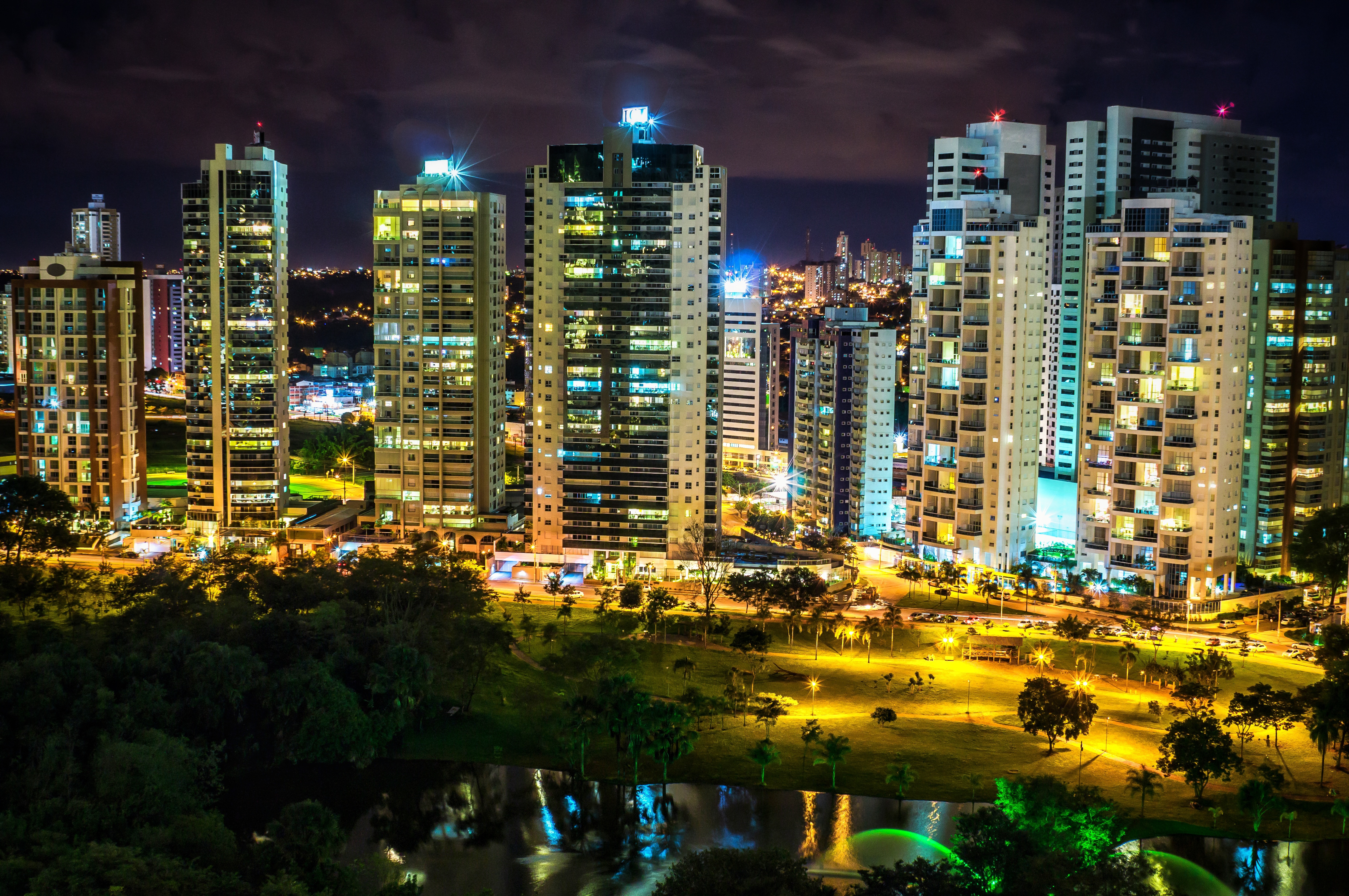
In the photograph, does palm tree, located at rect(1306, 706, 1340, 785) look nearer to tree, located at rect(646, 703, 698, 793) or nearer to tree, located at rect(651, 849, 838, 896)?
tree, located at rect(646, 703, 698, 793)

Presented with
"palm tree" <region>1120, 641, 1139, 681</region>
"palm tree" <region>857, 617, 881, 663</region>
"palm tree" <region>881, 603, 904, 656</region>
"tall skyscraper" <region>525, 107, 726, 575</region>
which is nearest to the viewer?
"palm tree" <region>1120, 641, 1139, 681</region>

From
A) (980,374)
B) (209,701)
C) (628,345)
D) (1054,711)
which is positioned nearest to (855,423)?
(980,374)

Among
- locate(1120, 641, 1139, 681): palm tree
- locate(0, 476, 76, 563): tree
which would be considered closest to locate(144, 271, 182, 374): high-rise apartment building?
locate(0, 476, 76, 563): tree

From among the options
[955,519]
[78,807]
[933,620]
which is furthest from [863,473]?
[78,807]

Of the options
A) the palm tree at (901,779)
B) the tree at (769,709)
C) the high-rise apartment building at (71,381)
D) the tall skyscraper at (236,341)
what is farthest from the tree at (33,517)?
the palm tree at (901,779)

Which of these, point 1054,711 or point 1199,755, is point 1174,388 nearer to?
point 1054,711
